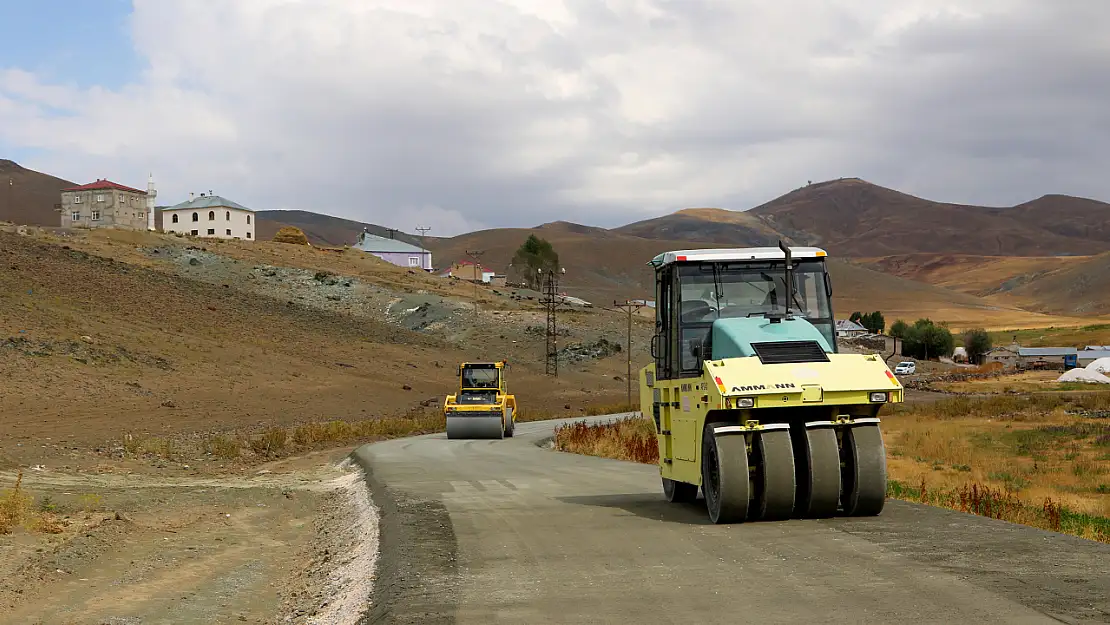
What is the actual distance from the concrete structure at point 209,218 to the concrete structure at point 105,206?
354cm

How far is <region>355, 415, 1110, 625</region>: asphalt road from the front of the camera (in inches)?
349

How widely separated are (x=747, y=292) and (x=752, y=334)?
40.7 inches

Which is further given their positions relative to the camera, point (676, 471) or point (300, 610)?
point (676, 471)

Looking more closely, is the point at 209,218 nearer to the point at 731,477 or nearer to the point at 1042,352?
the point at 1042,352

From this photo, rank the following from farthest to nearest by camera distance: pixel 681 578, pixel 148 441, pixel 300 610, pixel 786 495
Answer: pixel 148 441 → pixel 786 495 → pixel 300 610 → pixel 681 578

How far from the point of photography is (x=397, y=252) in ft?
537

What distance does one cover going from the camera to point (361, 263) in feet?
421

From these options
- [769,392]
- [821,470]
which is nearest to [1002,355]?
[821,470]

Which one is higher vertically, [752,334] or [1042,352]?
[1042,352]

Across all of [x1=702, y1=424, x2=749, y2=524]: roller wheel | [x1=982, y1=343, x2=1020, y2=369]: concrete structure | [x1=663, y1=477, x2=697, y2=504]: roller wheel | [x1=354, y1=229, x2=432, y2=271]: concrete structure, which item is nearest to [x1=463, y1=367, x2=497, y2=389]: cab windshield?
[x1=663, y1=477, x2=697, y2=504]: roller wheel

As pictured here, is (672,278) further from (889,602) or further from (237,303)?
(237,303)

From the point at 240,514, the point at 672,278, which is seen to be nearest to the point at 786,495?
the point at 672,278

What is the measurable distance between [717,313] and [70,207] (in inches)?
5270

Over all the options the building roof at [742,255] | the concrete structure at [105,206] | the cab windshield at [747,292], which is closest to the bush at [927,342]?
the concrete structure at [105,206]
